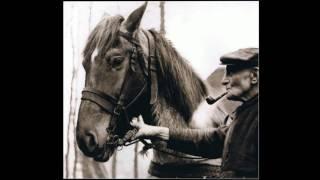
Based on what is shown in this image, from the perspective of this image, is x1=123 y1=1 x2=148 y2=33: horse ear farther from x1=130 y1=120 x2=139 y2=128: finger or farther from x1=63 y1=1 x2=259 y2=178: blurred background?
x1=130 y1=120 x2=139 y2=128: finger

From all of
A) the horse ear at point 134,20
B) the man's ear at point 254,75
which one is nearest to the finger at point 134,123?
the horse ear at point 134,20

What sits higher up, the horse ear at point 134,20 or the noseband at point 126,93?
the horse ear at point 134,20

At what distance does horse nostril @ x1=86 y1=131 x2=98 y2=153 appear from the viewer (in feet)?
9.63

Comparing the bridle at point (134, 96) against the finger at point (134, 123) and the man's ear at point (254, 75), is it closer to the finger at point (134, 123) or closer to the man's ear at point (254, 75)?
the finger at point (134, 123)

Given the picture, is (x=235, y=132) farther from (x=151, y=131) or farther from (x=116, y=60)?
(x=116, y=60)

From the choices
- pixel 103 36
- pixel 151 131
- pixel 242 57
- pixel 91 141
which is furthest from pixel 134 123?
pixel 242 57

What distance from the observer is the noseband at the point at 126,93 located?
2.92 m

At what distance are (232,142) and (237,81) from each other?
0.98 feet

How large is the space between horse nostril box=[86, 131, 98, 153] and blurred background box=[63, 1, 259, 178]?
7cm

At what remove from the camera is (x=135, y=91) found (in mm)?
2945

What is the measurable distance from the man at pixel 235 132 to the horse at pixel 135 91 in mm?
43
